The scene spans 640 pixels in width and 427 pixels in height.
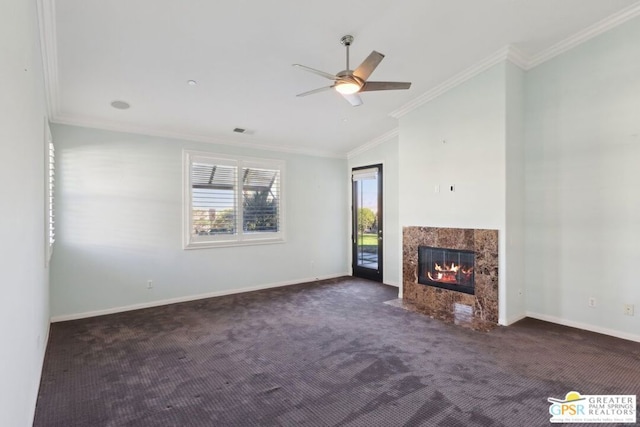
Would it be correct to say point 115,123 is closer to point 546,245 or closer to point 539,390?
point 539,390

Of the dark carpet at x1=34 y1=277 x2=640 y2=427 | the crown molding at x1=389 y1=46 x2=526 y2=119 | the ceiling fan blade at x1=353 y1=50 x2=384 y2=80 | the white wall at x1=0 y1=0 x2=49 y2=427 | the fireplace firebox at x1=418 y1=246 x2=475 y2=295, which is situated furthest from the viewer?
the fireplace firebox at x1=418 y1=246 x2=475 y2=295

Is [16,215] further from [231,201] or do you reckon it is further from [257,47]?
[231,201]

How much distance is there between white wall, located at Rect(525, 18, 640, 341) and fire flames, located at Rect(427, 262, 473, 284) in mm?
788

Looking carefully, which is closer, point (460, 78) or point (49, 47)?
point (49, 47)

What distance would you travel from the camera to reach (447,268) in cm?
476

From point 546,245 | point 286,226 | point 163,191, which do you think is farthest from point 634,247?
point 163,191

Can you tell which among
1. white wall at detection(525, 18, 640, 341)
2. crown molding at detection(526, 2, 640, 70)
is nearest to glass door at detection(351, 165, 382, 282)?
white wall at detection(525, 18, 640, 341)

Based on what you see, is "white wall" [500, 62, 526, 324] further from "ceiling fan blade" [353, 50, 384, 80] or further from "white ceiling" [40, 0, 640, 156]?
"ceiling fan blade" [353, 50, 384, 80]

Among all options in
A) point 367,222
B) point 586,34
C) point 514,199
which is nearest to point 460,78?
point 586,34

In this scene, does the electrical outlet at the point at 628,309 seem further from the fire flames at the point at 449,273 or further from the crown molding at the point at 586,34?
the crown molding at the point at 586,34

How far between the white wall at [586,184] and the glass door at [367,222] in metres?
2.75

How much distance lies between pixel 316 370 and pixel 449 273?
106 inches

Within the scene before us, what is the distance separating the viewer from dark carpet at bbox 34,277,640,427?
2.33 meters

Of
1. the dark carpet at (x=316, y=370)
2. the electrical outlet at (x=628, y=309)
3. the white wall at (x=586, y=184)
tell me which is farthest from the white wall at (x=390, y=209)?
the electrical outlet at (x=628, y=309)
